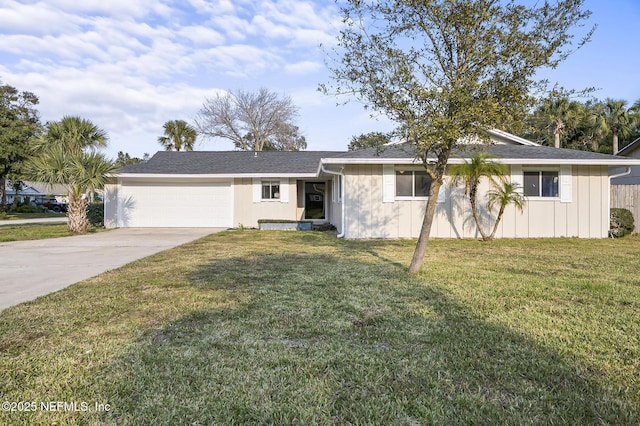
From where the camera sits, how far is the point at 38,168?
12609 millimetres

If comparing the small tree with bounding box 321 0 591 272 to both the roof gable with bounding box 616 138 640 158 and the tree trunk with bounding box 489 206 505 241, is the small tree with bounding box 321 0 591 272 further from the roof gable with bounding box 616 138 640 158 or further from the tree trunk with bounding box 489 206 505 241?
the roof gable with bounding box 616 138 640 158

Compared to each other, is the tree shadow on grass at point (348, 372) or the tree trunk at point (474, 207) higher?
the tree trunk at point (474, 207)

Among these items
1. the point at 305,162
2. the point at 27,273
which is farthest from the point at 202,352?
the point at 305,162

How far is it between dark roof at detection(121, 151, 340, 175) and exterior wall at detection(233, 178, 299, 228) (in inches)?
24.9

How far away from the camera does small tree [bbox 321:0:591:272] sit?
507 cm

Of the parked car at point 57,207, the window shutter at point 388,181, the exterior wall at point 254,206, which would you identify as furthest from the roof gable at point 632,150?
the parked car at point 57,207

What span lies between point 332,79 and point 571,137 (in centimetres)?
2832

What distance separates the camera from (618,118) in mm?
25484

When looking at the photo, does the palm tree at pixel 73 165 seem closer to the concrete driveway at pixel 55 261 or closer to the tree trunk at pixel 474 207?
the concrete driveway at pixel 55 261

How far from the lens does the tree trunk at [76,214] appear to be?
1321 cm

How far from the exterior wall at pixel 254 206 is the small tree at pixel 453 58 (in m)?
10.5

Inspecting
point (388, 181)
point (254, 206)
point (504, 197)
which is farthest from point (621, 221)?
point (254, 206)

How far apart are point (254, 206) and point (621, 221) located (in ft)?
43.2

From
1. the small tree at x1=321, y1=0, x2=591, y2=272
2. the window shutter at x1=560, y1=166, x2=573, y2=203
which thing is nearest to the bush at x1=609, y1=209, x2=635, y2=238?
the window shutter at x1=560, y1=166, x2=573, y2=203
